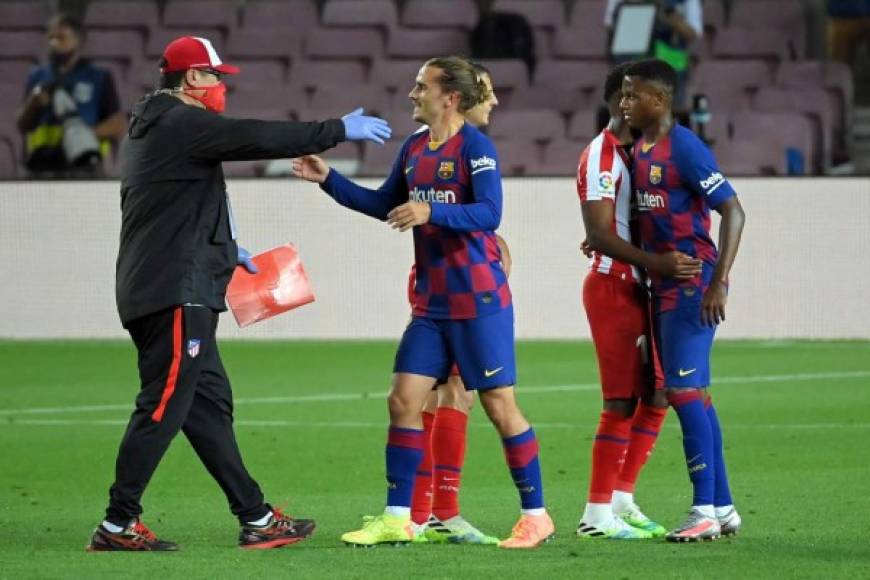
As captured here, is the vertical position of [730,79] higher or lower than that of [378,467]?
higher

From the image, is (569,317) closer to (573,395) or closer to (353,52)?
(573,395)

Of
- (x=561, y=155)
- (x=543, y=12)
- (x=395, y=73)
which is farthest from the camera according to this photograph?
(x=543, y=12)

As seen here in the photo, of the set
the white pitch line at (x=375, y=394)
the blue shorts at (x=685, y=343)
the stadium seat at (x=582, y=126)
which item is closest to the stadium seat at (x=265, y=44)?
the stadium seat at (x=582, y=126)

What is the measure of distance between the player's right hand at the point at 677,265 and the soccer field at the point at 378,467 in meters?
1.03

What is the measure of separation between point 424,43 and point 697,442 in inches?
520

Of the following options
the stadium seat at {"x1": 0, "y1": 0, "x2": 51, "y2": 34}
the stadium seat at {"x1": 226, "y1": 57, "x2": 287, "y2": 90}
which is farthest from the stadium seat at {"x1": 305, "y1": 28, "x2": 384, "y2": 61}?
the stadium seat at {"x1": 0, "y1": 0, "x2": 51, "y2": 34}

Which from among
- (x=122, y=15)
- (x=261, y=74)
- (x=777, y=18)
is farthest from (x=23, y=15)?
(x=777, y=18)

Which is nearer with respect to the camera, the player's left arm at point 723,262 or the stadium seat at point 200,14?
the player's left arm at point 723,262

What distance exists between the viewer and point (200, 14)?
21.2 m

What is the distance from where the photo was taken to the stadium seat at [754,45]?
19375 millimetres

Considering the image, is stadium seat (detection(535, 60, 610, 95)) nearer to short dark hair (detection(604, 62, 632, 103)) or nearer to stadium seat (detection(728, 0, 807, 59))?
stadium seat (detection(728, 0, 807, 59))

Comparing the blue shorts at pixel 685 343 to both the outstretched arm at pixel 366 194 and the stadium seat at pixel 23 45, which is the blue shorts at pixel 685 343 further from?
the stadium seat at pixel 23 45

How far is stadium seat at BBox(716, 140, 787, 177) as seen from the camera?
17333mm

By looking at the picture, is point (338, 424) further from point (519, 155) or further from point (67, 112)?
point (519, 155)
